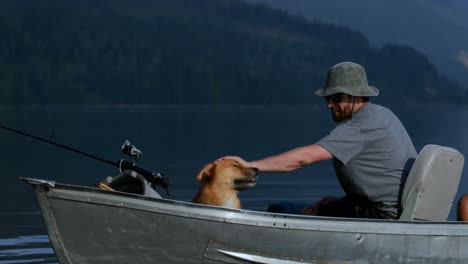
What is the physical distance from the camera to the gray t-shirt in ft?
30.5

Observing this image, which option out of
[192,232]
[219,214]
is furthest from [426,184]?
[192,232]

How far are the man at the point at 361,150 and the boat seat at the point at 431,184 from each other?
15cm

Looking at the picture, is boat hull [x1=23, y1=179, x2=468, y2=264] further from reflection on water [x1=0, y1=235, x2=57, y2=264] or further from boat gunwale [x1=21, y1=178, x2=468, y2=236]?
reflection on water [x1=0, y1=235, x2=57, y2=264]

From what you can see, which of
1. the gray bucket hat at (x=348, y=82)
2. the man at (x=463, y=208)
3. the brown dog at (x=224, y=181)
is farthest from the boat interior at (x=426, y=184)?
the gray bucket hat at (x=348, y=82)

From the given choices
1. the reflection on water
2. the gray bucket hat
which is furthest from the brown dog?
the reflection on water

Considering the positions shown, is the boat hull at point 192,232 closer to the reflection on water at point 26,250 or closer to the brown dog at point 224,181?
the brown dog at point 224,181

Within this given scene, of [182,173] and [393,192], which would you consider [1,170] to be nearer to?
[182,173]

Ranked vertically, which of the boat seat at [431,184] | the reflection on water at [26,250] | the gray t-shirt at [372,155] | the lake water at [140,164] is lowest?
the boat seat at [431,184]

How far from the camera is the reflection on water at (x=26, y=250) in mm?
13930

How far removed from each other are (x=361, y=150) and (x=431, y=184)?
72cm

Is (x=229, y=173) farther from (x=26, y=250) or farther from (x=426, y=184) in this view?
(x=26, y=250)

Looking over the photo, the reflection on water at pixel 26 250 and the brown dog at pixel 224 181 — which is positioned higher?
the reflection on water at pixel 26 250

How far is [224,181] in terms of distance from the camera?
909 centimetres

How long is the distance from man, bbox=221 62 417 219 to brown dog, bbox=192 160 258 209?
21 cm
